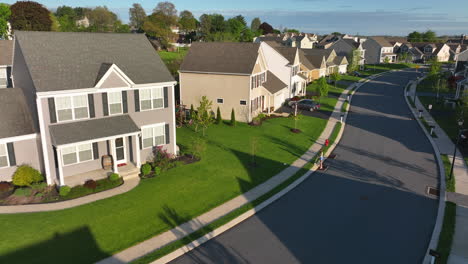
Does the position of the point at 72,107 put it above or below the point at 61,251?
above

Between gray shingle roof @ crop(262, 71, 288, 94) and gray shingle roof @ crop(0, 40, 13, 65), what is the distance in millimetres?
28172

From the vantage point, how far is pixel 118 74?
2228 centimetres

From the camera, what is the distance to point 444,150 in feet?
96.7

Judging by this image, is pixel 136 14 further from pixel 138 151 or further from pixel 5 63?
pixel 138 151

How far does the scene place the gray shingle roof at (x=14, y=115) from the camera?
20531 mm

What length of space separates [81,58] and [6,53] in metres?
18.8

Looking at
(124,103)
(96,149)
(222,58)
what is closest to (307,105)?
(222,58)

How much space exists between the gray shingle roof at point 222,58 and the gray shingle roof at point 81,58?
39.6ft

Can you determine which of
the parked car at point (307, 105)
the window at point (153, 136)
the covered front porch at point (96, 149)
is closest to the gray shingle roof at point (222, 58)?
the parked car at point (307, 105)

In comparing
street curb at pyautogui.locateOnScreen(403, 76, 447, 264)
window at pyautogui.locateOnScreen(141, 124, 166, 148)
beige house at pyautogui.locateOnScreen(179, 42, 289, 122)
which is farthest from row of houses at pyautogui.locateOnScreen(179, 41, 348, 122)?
street curb at pyautogui.locateOnScreen(403, 76, 447, 264)

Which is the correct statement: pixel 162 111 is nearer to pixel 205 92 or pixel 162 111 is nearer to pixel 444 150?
pixel 205 92

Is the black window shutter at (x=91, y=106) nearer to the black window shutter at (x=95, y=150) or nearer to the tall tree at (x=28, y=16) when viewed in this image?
the black window shutter at (x=95, y=150)

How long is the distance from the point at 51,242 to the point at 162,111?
12498 mm

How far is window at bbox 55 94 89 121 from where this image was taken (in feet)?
67.3
